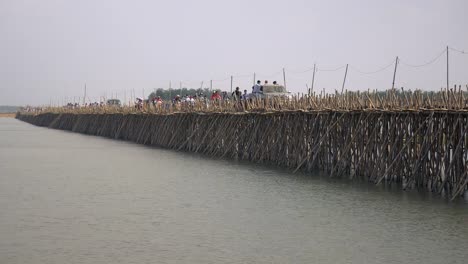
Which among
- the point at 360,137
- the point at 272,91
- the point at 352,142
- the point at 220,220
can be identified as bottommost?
the point at 220,220

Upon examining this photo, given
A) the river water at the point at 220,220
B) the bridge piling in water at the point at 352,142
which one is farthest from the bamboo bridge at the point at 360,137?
the river water at the point at 220,220

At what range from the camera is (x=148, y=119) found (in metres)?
52.7

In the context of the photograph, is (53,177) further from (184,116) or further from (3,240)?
(184,116)

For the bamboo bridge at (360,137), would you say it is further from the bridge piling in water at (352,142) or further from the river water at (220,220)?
the river water at (220,220)

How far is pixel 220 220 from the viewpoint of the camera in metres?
17.8

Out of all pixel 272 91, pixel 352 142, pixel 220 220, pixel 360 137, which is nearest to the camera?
pixel 220 220

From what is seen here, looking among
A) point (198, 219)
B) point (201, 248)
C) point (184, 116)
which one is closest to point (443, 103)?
point (198, 219)

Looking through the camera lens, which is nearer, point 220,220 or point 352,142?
point 220,220

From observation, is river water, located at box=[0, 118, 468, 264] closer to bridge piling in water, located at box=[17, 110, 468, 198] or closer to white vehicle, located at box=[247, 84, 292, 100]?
bridge piling in water, located at box=[17, 110, 468, 198]

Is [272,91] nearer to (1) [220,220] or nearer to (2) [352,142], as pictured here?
(2) [352,142]

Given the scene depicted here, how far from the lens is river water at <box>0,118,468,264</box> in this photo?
14180 millimetres

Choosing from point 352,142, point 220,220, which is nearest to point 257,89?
point 352,142

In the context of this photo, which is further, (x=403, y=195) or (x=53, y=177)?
(x=53, y=177)

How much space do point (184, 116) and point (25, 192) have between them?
22.2 meters
